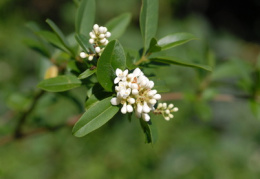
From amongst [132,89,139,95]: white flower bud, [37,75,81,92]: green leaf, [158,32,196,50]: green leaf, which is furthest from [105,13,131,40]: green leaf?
[132,89,139,95]: white flower bud

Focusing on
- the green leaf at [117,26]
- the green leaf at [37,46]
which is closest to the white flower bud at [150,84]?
the green leaf at [117,26]

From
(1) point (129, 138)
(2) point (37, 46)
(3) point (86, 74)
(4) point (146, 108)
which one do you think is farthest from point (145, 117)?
(1) point (129, 138)

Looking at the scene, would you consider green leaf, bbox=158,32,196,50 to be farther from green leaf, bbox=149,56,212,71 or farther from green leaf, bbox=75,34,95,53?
green leaf, bbox=75,34,95,53

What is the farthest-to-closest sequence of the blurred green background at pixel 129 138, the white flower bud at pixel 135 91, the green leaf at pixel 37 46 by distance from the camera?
1. the blurred green background at pixel 129 138
2. the green leaf at pixel 37 46
3. the white flower bud at pixel 135 91

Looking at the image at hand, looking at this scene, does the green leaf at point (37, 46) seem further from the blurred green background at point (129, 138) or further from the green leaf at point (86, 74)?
the blurred green background at point (129, 138)

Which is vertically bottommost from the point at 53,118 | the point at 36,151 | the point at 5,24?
the point at 36,151

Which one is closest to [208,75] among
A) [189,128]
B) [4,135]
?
[4,135]

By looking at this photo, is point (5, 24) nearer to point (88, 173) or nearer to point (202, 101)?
point (88, 173)
